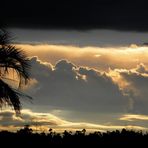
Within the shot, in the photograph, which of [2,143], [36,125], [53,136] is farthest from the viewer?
[36,125]

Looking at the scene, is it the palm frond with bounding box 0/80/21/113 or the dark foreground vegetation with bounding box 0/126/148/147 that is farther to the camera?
the palm frond with bounding box 0/80/21/113

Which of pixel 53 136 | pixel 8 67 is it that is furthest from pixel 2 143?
pixel 8 67

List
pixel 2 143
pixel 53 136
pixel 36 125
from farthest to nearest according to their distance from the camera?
pixel 36 125, pixel 53 136, pixel 2 143

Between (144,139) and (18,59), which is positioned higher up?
(18,59)

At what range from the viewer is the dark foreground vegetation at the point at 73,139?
1073cm

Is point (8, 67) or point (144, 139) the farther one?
point (8, 67)

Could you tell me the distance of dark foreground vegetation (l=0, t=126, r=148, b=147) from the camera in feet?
35.2

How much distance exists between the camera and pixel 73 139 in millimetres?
11133

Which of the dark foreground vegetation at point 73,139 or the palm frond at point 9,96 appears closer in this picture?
the dark foreground vegetation at point 73,139

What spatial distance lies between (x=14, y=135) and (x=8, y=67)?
458 cm

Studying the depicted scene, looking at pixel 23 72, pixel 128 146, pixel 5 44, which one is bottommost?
pixel 128 146

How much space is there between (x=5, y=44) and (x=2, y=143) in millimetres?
5527

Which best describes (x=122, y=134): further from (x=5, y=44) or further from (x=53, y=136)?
(x=5, y=44)

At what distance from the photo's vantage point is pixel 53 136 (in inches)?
449
